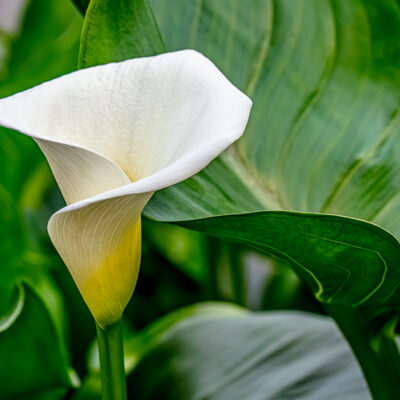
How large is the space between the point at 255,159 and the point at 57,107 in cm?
16

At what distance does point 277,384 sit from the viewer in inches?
18.3

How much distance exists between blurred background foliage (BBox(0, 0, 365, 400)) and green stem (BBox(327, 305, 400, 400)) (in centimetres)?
7

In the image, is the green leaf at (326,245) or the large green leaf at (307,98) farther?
the large green leaf at (307,98)

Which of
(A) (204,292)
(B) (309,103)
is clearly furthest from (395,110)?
(A) (204,292)

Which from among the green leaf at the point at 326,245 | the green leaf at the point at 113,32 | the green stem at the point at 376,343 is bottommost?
the green stem at the point at 376,343

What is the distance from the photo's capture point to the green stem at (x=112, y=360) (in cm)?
30

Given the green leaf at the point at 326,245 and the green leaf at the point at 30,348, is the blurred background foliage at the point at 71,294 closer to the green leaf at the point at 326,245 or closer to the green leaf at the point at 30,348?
the green leaf at the point at 30,348

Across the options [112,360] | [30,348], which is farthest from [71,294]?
[112,360]

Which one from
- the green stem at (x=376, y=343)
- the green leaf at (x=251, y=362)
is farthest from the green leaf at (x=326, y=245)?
the green leaf at (x=251, y=362)

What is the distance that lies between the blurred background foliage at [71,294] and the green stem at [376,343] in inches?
2.8

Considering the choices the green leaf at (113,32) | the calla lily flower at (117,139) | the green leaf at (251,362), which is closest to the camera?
the calla lily flower at (117,139)

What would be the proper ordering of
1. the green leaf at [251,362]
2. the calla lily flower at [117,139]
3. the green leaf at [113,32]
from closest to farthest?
the calla lily flower at [117,139], the green leaf at [113,32], the green leaf at [251,362]

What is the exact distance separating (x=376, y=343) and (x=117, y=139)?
0.75 feet

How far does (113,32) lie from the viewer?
1.16 feet
